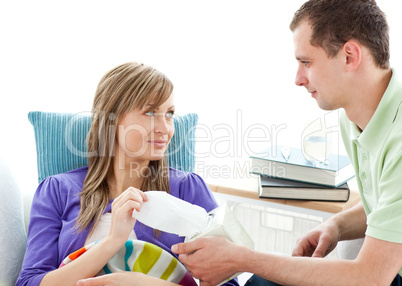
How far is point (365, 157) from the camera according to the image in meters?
1.38

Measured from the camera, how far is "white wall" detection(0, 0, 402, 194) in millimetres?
2115

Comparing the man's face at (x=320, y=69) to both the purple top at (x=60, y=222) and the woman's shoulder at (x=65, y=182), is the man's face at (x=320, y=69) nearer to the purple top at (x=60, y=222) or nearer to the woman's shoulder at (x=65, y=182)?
the purple top at (x=60, y=222)

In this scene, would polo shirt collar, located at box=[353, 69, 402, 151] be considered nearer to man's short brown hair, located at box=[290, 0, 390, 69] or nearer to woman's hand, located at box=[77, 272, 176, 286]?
man's short brown hair, located at box=[290, 0, 390, 69]

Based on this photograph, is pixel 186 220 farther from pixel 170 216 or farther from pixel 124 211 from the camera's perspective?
pixel 124 211

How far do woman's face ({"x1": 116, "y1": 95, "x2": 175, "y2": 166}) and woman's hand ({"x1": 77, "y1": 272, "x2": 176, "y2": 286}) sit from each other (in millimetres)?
395

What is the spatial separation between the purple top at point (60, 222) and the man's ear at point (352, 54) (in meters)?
0.61

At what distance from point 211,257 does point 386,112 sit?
595 mm

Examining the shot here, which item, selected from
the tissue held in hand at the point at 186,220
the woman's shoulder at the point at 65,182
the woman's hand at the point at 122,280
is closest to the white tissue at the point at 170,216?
the tissue held in hand at the point at 186,220

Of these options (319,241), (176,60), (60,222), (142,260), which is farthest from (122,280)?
(176,60)

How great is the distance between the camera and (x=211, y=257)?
1.23 m

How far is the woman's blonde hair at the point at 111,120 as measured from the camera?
150 cm

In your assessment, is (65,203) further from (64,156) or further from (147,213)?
(147,213)

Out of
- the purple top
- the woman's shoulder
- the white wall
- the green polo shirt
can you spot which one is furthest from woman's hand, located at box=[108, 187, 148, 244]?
the white wall

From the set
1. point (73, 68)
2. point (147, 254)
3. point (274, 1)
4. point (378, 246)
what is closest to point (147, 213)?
point (147, 254)
